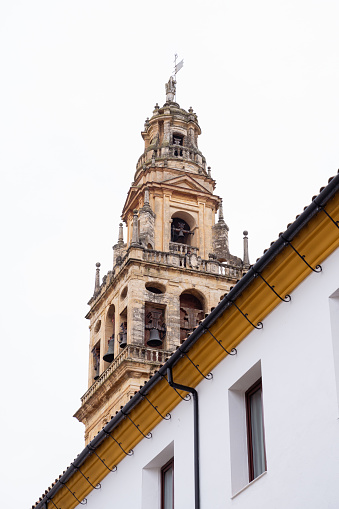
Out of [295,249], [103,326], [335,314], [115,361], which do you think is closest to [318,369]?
[335,314]

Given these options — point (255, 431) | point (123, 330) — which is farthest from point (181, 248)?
point (255, 431)

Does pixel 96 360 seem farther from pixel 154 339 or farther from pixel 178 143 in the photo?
pixel 178 143

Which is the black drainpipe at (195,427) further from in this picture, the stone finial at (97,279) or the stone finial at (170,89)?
the stone finial at (170,89)

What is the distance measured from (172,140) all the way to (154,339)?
16.7 metres

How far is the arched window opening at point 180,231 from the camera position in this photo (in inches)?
2173

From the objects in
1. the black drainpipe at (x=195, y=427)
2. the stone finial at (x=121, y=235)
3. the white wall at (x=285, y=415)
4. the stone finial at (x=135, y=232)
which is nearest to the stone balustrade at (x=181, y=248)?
the stone finial at (x=135, y=232)

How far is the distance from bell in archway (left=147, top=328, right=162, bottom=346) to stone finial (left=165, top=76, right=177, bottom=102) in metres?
20.5

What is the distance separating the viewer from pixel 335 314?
13312mm

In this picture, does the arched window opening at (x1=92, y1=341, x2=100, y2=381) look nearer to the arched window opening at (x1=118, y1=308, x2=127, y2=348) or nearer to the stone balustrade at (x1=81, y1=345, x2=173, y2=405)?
the arched window opening at (x1=118, y1=308, x2=127, y2=348)

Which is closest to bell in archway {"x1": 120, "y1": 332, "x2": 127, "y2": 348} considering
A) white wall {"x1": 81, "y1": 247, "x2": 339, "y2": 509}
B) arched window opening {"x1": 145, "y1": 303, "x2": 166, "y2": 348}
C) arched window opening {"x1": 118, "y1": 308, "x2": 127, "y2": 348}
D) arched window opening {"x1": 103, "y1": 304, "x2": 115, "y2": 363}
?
arched window opening {"x1": 118, "y1": 308, "x2": 127, "y2": 348}

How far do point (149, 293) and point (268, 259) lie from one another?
36.1m

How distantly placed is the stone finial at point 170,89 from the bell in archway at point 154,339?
20501 mm

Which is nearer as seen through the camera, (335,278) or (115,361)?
(335,278)

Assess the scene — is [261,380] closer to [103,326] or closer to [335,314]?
[335,314]
